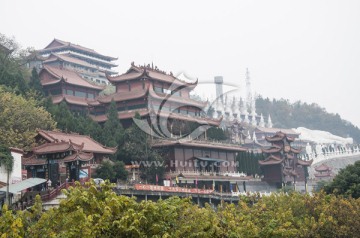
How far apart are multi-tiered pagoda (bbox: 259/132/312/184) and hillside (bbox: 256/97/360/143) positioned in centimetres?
8025

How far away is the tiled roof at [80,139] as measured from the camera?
38166mm

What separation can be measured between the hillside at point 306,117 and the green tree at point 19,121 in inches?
4268

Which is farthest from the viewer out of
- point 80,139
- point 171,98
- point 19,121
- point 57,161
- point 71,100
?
point 71,100

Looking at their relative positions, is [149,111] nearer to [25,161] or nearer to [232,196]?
[232,196]

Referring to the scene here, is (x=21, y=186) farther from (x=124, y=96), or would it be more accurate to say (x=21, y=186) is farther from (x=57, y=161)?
(x=124, y=96)

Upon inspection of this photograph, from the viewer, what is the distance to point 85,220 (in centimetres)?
1196

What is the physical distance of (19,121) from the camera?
40.0 m

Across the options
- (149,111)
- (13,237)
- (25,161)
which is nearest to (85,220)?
(13,237)

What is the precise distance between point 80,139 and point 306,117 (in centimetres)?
11756

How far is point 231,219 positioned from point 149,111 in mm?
34988

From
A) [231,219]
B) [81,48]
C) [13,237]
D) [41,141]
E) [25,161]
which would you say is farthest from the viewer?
[81,48]

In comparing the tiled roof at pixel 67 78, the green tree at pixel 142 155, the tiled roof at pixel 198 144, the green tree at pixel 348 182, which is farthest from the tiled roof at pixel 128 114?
the green tree at pixel 348 182

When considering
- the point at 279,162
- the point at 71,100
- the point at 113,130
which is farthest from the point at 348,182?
the point at 71,100

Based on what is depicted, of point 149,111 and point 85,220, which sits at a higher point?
point 149,111
